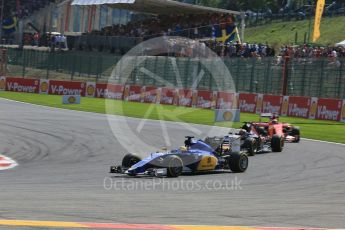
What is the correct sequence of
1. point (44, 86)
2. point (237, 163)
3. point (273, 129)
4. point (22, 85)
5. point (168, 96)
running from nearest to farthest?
point (237, 163), point (273, 129), point (168, 96), point (44, 86), point (22, 85)

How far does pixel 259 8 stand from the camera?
267ft

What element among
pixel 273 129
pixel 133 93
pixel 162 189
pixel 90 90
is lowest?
pixel 90 90

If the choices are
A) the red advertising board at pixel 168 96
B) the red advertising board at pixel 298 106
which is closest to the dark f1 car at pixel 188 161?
the red advertising board at pixel 298 106

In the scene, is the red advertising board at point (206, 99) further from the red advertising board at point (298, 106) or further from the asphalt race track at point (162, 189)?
the asphalt race track at point (162, 189)

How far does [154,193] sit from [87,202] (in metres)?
1.78

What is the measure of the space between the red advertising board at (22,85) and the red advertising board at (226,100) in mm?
16943

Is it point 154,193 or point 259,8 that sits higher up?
point 259,8

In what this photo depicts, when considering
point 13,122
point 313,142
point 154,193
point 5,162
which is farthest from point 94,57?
point 154,193

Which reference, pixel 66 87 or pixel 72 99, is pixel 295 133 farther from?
pixel 66 87

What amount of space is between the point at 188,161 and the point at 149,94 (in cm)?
3338

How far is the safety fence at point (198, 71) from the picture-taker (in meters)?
37.8

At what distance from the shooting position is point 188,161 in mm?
14516

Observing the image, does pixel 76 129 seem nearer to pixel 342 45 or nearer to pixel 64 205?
pixel 64 205

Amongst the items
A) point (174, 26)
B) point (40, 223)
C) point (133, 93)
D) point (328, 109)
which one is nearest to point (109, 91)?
point (133, 93)
